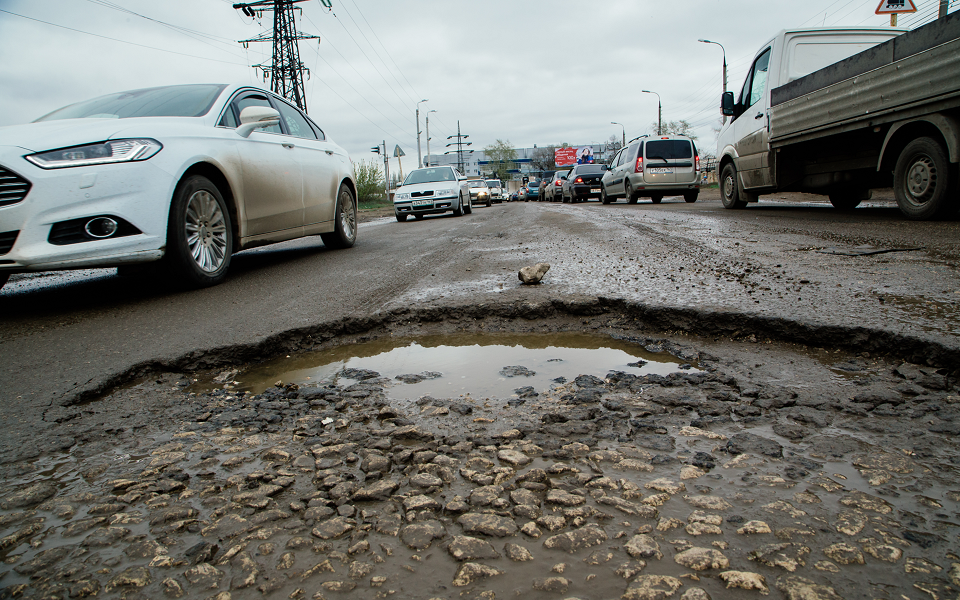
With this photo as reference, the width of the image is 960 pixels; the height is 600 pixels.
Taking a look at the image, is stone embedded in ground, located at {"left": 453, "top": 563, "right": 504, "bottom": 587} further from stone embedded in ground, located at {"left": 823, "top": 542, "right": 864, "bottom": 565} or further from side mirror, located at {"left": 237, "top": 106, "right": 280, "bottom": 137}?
side mirror, located at {"left": 237, "top": 106, "right": 280, "bottom": 137}

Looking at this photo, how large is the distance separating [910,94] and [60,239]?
7.30 meters

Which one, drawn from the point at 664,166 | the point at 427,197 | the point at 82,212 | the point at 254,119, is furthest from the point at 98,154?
the point at 664,166

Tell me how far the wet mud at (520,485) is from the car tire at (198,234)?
5.97 ft

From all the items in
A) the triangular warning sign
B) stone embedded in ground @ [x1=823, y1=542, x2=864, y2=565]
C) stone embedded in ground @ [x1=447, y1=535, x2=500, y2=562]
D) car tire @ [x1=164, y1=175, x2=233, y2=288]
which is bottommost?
stone embedded in ground @ [x1=447, y1=535, x2=500, y2=562]

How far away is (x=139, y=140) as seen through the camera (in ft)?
12.6

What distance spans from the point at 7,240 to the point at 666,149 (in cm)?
1395

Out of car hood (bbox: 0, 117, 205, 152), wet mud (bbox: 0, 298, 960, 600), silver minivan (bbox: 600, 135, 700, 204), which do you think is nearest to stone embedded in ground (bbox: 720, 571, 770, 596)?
A: wet mud (bbox: 0, 298, 960, 600)

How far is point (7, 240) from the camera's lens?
3.43 m

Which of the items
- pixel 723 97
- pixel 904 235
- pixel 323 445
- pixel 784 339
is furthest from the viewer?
pixel 723 97

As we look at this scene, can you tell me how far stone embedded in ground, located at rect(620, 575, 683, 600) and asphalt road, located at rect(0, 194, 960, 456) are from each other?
1.83 meters

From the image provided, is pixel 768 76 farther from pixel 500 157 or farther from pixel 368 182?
pixel 500 157

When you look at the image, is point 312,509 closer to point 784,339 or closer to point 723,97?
point 784,339

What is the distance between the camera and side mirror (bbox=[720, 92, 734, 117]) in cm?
932

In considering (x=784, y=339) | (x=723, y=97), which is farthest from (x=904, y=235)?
(x=723, y=97)
